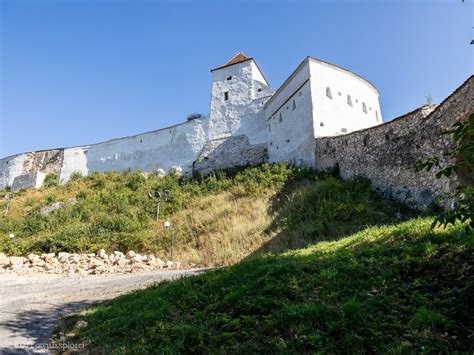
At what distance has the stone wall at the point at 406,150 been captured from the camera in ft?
33.0

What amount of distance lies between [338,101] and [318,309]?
1802 cm

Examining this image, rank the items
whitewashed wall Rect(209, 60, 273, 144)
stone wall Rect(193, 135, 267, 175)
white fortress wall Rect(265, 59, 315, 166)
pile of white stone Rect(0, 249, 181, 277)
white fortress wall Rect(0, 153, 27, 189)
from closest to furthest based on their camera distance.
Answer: pile of white stone Rect(0, 249, 181, 277) → white fortress wall Rect(265, 59, 315, 166) → stone wall Rect(193, 135, 267, 175) → whitewashed wall Rect(209, 60, 273, 144) → white fortress wall Rect(0, 153, 27, 189)

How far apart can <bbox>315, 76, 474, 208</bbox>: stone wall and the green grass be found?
4539 millimetres

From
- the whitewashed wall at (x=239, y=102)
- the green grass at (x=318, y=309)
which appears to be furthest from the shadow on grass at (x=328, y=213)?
the whitewashed wall at (x=239, y=102)

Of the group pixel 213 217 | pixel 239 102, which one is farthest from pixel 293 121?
pixel 213 217

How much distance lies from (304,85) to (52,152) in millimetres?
24901

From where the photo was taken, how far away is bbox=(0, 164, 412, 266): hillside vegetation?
1255 centimetres

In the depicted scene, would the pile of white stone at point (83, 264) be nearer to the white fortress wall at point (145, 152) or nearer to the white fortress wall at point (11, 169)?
the white fortress wall at point (145, 152)

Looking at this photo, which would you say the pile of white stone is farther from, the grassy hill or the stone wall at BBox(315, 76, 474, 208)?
the stone wall at BBox(315, 76, 474, 208)

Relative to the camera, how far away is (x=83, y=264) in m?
13.2

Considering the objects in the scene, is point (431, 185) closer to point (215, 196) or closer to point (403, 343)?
point (403, 343)

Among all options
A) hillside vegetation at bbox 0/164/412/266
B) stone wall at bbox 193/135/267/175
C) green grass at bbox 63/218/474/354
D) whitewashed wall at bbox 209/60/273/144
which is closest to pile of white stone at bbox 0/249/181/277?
hillside vegetation at bbox 0/164/412/266

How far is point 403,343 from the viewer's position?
3717mm

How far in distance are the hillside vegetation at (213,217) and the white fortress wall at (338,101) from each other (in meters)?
3.42
